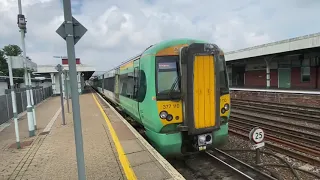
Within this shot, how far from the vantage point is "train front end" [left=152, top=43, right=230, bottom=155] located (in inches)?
207

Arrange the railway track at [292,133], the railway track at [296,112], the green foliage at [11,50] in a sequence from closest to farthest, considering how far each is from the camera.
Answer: the railway track at [292,133], the railway track at [296,112], the green foliage at [11,50]

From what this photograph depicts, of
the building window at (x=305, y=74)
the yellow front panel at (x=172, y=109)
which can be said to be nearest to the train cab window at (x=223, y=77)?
the yellow front panel at (x=172, y=109)

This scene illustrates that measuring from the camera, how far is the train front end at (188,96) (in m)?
5.27

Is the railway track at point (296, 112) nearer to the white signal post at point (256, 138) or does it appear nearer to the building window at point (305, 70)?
the white signal post at point (256, 138)

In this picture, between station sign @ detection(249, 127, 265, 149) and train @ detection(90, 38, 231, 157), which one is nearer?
train @ detection(90, 38, 231, 157)

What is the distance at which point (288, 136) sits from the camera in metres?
8.62

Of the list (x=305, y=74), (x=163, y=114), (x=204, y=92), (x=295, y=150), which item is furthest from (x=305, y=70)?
(x=163, y=114)

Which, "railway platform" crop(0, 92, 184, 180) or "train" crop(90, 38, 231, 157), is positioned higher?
"train" crop(90, 38, 231, 157)

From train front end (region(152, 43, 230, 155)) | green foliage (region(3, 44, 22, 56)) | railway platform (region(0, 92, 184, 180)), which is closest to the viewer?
railway platform (region(0, 92, 184, 180))

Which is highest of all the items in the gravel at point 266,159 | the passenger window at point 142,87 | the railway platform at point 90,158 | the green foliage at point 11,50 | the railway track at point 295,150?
the green foliage at point 11,50

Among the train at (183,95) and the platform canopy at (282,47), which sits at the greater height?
the platform canopy at (282,47)

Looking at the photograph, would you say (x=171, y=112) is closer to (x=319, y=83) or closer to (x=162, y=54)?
(x=162, y=54)

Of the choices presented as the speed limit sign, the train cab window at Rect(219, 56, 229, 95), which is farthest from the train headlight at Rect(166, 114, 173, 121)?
the speed limit sign

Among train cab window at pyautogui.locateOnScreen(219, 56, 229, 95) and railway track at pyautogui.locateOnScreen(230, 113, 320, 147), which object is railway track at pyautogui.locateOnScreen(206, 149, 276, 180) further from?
railway track at pyautogui.locateOnScreen(230, 113, 320, 147)
